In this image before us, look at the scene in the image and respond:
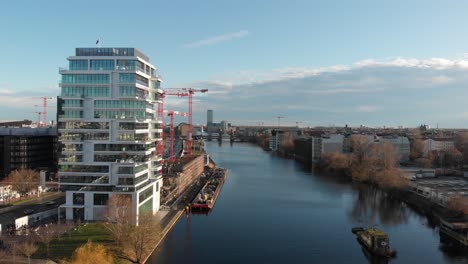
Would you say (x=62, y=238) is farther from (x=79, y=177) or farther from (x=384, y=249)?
(x=384, y=249)

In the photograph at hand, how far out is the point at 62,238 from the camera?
1530 cm

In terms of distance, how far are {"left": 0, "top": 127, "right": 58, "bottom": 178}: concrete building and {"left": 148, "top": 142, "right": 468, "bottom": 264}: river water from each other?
49.9 feet

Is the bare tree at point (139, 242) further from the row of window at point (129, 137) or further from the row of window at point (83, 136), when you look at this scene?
the row of window at point (83, 136)

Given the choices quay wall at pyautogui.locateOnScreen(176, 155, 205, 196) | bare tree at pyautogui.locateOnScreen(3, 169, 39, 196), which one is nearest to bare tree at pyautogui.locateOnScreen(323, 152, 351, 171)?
quay wall at pyautogui.locateOnScreen(176, 155, 205, 196)

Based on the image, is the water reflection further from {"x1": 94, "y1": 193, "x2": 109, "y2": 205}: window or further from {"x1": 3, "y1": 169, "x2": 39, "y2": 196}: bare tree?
{"x1": 3, "y1": 169, "x2": 39, "y2": 196}: bare tree

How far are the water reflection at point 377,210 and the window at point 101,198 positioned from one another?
12437 mm

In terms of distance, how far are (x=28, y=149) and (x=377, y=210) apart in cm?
2539

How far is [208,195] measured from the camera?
26.7 meters

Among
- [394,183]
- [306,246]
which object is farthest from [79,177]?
[394,183]

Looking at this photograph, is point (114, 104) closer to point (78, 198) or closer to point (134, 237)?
point (78, 198)

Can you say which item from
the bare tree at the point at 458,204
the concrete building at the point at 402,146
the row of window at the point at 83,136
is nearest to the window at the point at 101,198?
the row of window at the point at 83,136

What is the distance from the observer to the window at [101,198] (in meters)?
18.6

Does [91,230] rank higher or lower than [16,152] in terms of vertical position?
lower

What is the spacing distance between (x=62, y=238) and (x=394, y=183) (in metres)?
21.9
